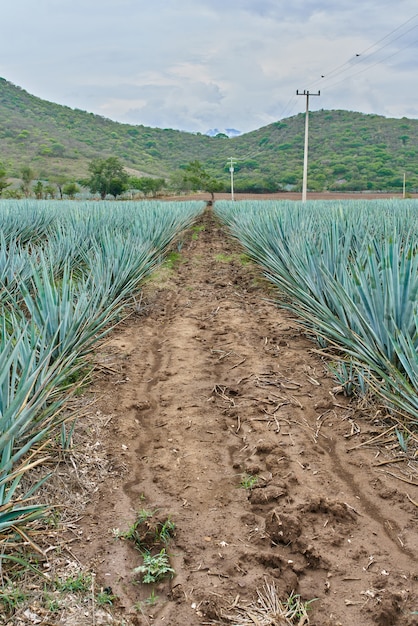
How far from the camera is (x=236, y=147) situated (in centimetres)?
8925

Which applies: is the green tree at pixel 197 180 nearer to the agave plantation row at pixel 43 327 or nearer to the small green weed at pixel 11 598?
the agave plantation row at pixel 43 327

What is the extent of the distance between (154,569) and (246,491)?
2.21ft

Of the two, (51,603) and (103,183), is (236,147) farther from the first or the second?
(51,603)

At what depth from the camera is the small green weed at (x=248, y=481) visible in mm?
2586

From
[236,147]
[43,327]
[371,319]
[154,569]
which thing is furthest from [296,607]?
[236,147]

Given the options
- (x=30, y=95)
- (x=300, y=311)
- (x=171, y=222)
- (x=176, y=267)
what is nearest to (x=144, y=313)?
(x=300, y=311)

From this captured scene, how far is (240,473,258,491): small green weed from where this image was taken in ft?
8.48

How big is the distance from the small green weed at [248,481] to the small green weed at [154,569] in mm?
628

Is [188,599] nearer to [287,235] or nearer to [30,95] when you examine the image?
[287,235]

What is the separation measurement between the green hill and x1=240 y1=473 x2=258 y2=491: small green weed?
199ft

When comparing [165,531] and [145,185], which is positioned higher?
[145,185]

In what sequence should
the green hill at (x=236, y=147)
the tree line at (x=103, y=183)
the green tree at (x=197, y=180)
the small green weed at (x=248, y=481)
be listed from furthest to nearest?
1. the green tree at (x=197, y=180)
2. the green hill at (x=236, y=147)
3. the tree line at (x=103, y=183)
4. the small green weed at (x=248, y=481)

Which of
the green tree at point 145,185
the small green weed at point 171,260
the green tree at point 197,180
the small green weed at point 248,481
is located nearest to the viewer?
the small green weed at point 248,481

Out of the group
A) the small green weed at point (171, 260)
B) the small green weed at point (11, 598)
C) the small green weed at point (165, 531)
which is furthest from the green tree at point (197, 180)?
the small green weed at point (11, 598)
